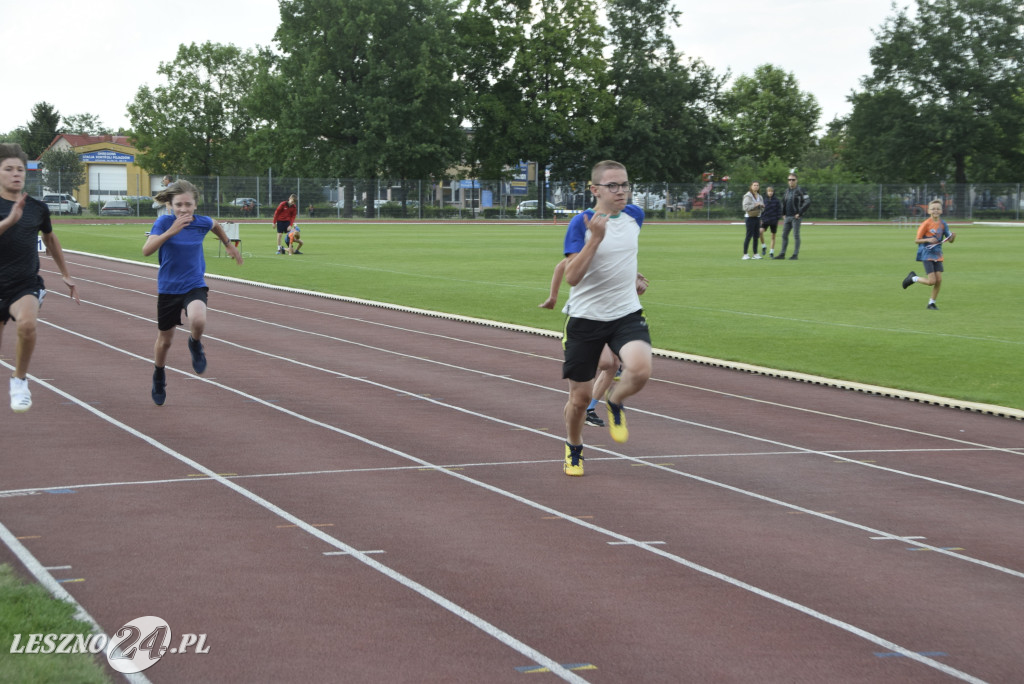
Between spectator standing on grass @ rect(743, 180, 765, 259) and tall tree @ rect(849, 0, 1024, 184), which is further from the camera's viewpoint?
tall tree @ rect(849, 0, 1024, 184)

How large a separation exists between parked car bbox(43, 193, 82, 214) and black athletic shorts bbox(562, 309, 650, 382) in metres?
65.1

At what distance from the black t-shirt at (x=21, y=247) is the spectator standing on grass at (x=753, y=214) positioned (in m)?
21.8

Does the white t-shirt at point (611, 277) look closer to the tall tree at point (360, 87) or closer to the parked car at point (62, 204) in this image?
the parked car at point (62, 204)

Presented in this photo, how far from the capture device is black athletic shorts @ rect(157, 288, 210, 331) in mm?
9789

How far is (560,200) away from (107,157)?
46639 mm

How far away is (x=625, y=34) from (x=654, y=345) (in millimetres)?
74980

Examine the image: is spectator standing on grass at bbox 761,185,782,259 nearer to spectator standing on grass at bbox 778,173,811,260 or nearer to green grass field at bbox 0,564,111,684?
spectator standing on grass at bbox 778,173,811,260

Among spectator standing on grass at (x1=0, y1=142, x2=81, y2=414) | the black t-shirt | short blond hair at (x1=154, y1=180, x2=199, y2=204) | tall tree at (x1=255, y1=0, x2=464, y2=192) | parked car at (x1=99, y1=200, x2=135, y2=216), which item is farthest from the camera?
tall tree at (x1=255, y1=0, x2=464, y2=192)

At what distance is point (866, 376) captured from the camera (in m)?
11.8

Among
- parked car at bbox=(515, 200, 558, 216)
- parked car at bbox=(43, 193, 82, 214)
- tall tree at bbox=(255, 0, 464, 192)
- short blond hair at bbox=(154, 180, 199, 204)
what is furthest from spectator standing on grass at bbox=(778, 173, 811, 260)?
parked car at bbox=(43, 193, 82, 214)

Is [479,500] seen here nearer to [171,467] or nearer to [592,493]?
[592,493]

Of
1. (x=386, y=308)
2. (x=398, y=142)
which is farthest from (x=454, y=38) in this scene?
(x=386, y=308)

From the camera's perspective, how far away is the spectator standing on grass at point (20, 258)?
327 inches

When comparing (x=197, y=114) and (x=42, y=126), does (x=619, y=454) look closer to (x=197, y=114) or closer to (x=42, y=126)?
(x=197, y=114)
